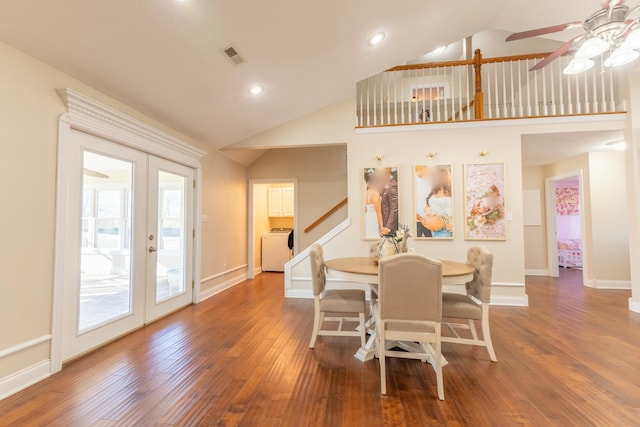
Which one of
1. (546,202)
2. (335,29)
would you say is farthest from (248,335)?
(546,202)

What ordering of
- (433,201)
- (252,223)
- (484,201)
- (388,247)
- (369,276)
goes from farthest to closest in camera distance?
(252,223), (433,201), (484,201), (388,247), (369,276)

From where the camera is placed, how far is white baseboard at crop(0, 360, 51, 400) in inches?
76.4

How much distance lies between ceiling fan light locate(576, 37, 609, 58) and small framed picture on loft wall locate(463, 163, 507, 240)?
6.49 ft

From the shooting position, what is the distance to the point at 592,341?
2797 millimetres

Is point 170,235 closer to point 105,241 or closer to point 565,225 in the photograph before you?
point 105,241

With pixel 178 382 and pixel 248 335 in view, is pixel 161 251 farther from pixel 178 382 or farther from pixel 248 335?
pixel 178 382

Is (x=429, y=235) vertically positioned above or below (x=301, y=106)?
below

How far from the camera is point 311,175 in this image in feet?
19.9

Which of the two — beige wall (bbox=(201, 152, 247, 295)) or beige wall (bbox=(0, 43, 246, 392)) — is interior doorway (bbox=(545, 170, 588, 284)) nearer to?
beige wall (bbox=(201, 152, 247, 295))

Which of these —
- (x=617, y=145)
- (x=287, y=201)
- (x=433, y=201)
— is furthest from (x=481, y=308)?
(x=287, y=201)

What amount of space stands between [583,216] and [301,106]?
5449mm

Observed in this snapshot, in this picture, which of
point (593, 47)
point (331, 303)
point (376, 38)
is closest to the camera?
point (593, 47)

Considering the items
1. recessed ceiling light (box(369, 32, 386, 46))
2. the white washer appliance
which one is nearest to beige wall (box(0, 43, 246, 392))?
recessed ceiling light (box(369, 32, 386, 46))

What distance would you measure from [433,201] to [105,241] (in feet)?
13.4
